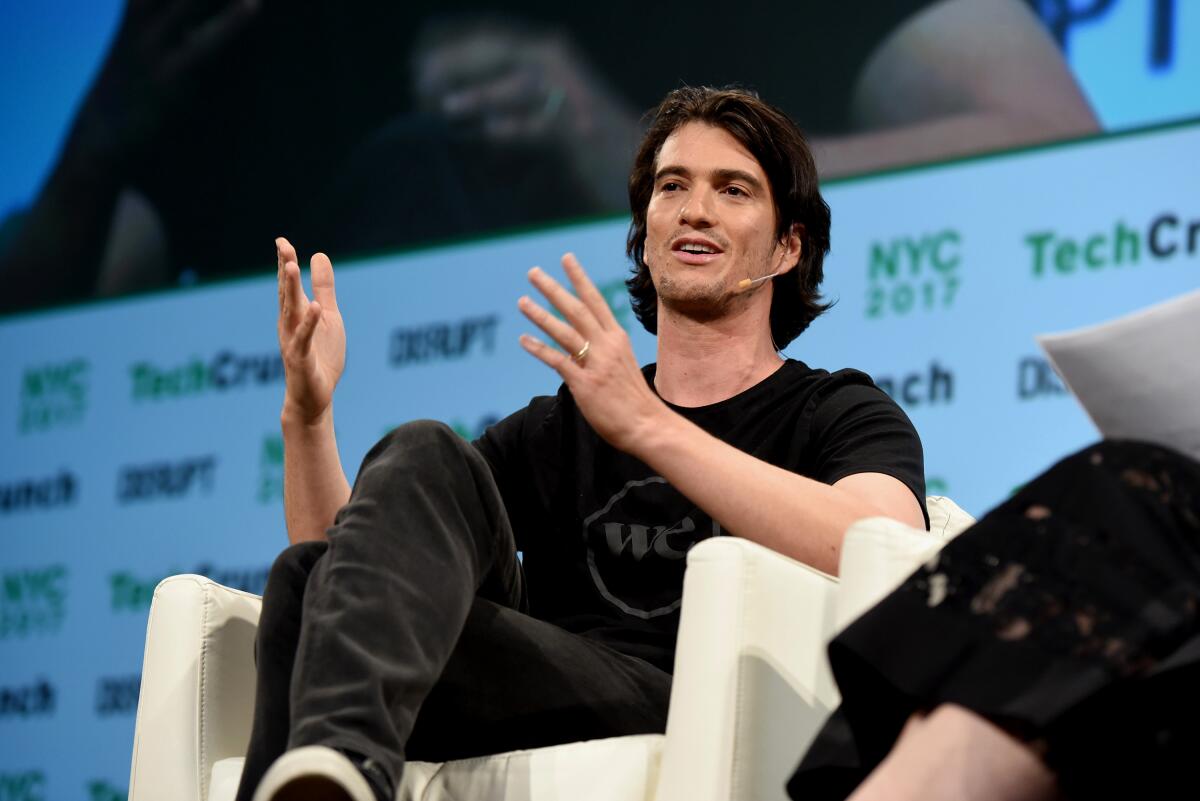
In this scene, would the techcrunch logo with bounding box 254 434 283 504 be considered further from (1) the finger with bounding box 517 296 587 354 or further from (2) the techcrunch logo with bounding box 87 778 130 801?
(1) the finger with bounding box 517 296 587 354

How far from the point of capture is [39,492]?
3895mm

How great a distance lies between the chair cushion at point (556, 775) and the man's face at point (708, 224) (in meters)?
0.72

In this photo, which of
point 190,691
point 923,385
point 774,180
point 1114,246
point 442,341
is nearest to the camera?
point 190,691

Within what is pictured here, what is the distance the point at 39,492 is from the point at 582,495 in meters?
2.49

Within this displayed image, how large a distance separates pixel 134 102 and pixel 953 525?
2.74m

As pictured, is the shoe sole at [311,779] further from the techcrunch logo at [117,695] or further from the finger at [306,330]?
the techcrunch logo at [117,695]

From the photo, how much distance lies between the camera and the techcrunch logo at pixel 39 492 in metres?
3.85

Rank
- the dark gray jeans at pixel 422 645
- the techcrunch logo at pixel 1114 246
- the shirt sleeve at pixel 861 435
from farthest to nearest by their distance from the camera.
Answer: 1. the techcrunch logo at pixel 1114 246
2. the shirt sleeve at pixel 861 435
3. the dark gray jeans at pixel 422 645

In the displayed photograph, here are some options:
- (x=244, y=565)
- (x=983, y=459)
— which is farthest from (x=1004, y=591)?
(x=244, y=565)

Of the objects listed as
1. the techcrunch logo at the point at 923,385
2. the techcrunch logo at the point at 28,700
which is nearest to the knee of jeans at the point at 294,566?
the techcrunch logo at the point at 923,385

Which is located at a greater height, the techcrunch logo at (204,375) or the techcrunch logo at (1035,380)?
the techcrunch logo at (204,375)

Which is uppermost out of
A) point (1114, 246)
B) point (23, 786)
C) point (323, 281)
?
point (1114, 246)

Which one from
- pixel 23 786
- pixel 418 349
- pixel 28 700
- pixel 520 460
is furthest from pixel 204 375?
pixel 520 460

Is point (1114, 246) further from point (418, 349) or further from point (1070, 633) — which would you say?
point (1070, 633)
